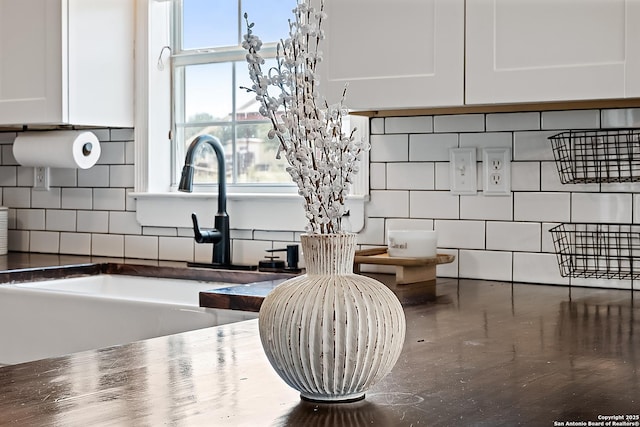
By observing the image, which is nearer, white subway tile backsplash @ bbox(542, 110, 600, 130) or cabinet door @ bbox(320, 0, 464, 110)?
cabinet door @ bbox(320, 0, 464, 110)

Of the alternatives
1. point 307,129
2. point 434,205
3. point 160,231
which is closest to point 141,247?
point 160,231

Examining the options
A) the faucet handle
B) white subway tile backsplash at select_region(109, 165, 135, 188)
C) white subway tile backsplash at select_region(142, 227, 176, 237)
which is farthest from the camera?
white subway tile backsplash at select_region(109, 165, 135, 188)

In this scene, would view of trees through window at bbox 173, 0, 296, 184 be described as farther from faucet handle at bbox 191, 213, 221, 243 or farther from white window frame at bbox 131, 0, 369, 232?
faucet handle at bbox 191, 213, 221, 243

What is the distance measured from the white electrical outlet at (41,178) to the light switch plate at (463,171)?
5.79 ft

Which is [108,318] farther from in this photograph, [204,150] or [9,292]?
[204,150]

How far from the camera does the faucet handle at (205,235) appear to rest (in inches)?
113

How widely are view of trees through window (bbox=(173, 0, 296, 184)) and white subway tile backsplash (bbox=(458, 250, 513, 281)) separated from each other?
29.5 inches

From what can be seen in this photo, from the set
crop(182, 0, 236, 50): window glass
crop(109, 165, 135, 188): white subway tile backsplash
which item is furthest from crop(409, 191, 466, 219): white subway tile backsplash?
crop(109, 165, 135, 188): white subway tile backsplash

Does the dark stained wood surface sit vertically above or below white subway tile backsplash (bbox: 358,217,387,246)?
below

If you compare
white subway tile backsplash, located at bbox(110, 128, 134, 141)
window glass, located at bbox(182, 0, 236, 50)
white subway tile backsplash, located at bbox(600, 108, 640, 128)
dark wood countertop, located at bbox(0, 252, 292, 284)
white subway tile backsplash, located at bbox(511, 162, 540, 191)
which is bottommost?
dark wood countertop, located at bbox(0, 252, 292, 284)

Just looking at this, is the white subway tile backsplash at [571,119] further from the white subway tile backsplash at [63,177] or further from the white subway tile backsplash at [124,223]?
the white subway tile backsplash at [63,177]

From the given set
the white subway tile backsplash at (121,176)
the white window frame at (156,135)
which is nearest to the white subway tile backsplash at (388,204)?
the white window frame at (156,135)

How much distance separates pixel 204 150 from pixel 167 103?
0.24 meters

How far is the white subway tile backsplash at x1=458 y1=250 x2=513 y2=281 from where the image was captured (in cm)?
258
